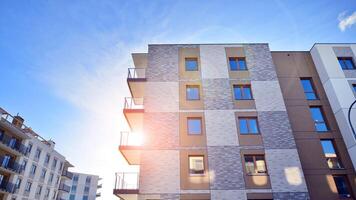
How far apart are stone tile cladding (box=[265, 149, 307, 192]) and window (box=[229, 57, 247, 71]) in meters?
6.31

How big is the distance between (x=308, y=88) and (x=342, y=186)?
22.4 feet

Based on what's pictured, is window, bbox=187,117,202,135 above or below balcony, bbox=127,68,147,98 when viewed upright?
below

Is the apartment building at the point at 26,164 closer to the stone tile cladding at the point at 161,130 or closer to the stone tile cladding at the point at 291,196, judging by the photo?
the stone tile cladding at the point at 161,130

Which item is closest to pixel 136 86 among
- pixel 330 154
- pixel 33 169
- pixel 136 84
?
pixel 136 84

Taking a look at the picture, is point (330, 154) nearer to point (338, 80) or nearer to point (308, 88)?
point (308, 88)

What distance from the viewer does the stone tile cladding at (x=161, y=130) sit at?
12734mm

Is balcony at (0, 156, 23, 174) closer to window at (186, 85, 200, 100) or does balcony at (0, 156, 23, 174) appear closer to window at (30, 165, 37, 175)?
window at (30, 165, 37, 175)

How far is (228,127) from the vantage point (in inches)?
527

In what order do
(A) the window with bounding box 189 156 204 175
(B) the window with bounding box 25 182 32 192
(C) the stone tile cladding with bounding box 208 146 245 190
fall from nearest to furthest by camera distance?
(C) the stone tile cladding with bounding box 208 146 245 190
(A) the window with bounding box 189 156 204 175
(B) the window with bounding box 25 182 32 192

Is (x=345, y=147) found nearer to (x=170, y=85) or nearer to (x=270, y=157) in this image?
(x=270, y=157)

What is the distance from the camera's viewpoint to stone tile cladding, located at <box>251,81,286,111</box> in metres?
14.2

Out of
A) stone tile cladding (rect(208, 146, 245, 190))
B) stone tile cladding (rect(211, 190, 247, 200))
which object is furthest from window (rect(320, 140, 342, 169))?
stone tile cladding (rect(211, 190, 247, 200))

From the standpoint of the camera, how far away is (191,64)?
16.1 m

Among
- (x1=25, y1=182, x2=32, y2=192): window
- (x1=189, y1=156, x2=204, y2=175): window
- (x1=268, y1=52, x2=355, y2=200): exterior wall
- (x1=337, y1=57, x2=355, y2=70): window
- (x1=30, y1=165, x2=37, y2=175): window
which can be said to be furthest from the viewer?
(x1=30, y1=165, x2=37, y2=175): window
